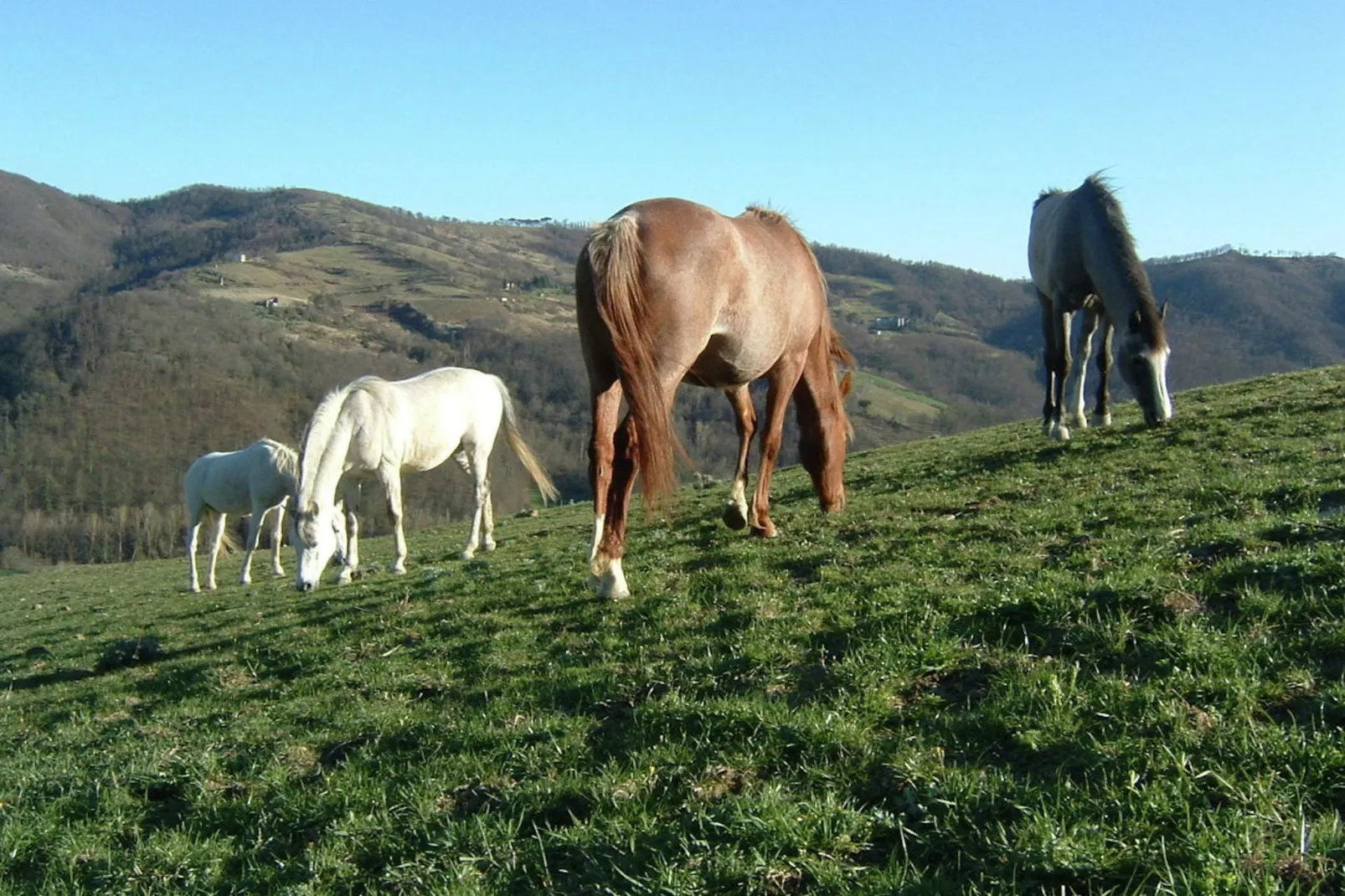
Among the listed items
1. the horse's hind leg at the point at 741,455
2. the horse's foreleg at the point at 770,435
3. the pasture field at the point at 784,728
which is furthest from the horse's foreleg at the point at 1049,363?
the horse's foreleg at the point at 770,435

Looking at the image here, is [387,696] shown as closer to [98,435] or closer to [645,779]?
[645,779]

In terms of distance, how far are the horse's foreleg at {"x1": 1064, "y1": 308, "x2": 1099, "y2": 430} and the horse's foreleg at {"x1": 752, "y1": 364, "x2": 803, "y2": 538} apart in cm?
607

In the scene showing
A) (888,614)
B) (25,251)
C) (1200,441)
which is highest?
(25,251)

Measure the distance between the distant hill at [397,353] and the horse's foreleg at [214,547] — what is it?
6390 mm

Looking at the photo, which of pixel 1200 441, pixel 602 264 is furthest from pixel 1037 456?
pixel 602 264

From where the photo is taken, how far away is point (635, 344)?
6.38 m

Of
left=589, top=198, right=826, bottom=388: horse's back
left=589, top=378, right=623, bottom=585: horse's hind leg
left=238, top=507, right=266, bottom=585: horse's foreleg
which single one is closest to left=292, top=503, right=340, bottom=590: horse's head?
left=238, top=507, right=266, bottom=585: horse's foreleg

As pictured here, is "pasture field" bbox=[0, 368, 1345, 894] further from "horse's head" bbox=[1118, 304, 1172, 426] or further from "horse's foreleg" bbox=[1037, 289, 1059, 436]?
"horse's foreleg" bbox=[1037, 289, 1059, 436]

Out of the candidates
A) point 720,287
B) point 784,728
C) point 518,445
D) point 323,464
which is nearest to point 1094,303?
point 720,287

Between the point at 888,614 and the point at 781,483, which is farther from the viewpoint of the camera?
the point at 781,483

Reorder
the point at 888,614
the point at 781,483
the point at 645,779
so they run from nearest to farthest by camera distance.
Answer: the point at 645,779
the point at 888,614
the point at 781,483

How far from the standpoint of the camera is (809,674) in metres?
4.85

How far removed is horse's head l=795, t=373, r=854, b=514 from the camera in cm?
929

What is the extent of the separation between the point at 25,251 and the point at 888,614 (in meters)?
219
